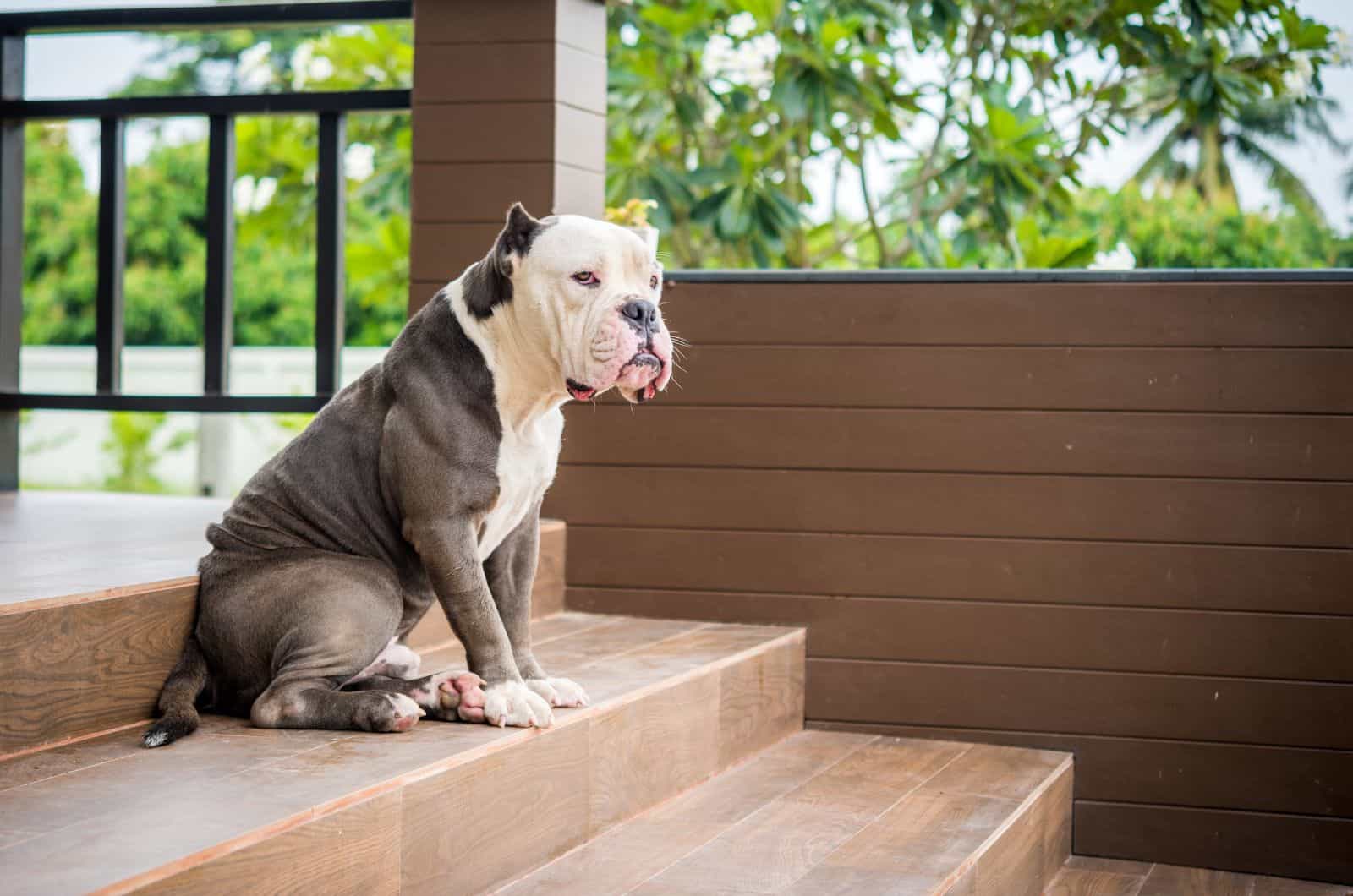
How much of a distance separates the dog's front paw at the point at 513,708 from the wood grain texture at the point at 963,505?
4.56 ft

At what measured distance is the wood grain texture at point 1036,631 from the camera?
3.32 metres

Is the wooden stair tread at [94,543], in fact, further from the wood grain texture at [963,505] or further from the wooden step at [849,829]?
the wooden step at [849,829]

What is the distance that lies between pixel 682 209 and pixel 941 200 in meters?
1.16

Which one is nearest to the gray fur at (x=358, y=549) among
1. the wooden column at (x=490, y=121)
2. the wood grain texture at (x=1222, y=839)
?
the wooden column at (x=490, y=121)

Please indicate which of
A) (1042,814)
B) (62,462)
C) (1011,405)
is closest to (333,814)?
(1042,814)

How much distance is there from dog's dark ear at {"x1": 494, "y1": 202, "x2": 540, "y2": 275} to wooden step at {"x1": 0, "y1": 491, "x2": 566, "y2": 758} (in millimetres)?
811

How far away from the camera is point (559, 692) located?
243 centimetres

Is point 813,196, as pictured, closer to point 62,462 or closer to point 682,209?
point 682,209

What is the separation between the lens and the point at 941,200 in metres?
5.59

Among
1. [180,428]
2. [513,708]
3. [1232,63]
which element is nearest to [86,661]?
[513,708]

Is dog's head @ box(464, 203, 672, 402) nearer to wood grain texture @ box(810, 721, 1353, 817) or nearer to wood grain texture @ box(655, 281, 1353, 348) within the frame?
wood grain texture @ box(655, 281, 1353, 348)

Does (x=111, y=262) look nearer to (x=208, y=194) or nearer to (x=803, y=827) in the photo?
(x=208, y=194)

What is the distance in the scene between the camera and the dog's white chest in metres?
2.34

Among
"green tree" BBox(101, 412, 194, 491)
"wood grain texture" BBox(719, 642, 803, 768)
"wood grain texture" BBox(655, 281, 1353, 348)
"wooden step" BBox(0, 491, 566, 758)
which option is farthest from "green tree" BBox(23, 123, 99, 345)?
"wood grain texture" BBox(719, 642, 803, 768)
